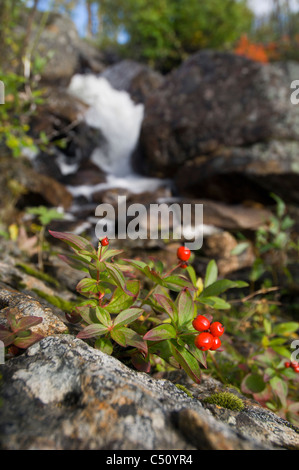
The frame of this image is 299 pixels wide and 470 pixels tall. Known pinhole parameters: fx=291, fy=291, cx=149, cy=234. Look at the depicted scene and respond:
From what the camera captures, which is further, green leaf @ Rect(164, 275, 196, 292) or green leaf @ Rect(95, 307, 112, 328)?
green leaf @ Rect(164, 275, 196, 292)

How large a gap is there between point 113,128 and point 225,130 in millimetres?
4016

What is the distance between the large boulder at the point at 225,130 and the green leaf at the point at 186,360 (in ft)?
13.5

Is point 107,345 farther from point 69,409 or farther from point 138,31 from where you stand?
point 138,31

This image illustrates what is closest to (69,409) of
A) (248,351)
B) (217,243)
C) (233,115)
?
(248,351)

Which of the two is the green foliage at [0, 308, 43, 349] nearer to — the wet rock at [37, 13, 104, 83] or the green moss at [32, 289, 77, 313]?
the green moss at [32, 289, 77, 313]

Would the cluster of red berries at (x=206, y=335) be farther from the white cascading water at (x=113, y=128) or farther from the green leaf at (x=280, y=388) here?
the white cascading water at (x=113, y=128)

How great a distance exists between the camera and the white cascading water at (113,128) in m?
6.23

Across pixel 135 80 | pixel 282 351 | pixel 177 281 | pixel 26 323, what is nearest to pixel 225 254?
pixel 282 351

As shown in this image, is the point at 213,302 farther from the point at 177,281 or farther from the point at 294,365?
the point at 294,365

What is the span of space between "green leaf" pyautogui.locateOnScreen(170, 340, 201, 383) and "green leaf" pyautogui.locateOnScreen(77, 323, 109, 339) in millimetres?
261

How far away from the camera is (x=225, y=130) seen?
5.05m

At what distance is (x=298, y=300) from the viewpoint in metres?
3.28

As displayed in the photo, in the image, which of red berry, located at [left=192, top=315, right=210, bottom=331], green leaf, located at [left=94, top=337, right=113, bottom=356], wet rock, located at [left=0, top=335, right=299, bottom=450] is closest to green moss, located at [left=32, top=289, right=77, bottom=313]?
green leaf, located at [left=94, top=337, right=113, bottom=356]

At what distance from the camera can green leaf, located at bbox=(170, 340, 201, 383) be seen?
3.31 feet
